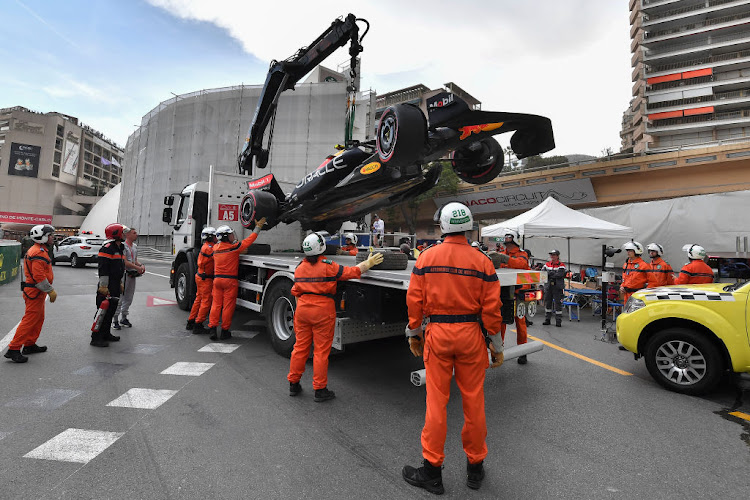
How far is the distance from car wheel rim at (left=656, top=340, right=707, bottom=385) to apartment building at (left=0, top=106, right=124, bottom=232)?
79.7 meters

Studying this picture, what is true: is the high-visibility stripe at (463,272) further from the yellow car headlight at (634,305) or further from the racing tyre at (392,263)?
the yellow car headlight at (634,305)

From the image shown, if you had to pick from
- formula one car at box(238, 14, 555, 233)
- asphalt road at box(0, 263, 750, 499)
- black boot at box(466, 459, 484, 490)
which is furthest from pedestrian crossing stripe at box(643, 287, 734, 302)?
black boot at box(466, 459, 484, 490)

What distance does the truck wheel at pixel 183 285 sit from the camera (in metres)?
7.92

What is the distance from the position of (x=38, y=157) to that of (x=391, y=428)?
89170 mm

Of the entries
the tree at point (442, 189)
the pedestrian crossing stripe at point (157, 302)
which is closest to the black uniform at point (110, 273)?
the pedestrian crossing stripe at point (157, 302)

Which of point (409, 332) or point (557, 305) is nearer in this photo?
point (409, 332)

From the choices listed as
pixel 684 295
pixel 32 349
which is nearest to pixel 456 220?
pixel 684 295

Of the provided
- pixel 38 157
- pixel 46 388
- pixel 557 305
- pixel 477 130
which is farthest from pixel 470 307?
pixel 38 157

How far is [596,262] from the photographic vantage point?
13000 mm

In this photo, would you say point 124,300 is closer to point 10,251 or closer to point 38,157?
point 10,251

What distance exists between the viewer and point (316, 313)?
3.88m

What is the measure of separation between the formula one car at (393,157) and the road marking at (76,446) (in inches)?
133

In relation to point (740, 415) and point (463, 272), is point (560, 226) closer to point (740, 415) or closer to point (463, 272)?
point (740, 415)

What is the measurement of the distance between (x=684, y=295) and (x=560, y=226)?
5735mm
